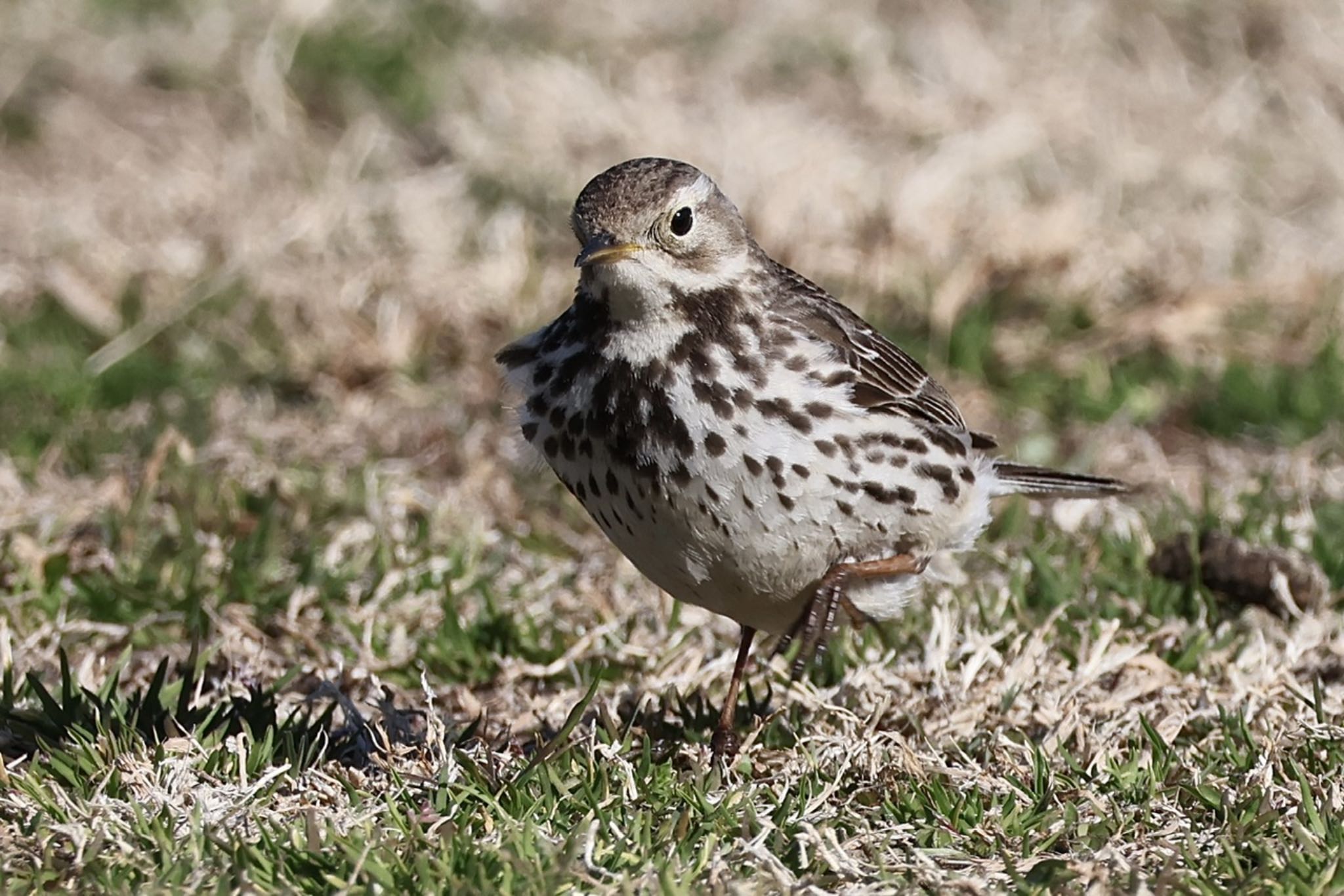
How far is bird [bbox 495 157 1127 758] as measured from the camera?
4.68 meters

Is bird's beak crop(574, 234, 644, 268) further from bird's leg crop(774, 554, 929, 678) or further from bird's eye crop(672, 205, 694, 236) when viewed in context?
bird's leg crop(774, 554, 929, 678)

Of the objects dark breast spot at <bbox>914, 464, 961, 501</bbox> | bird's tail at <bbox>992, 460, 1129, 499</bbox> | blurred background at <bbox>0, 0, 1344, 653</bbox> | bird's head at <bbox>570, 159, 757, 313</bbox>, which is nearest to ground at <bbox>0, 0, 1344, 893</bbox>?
blurred background at <bbox>0, 0, 1344, 653</bbox>

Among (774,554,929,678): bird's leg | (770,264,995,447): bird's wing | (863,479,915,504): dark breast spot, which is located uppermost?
(770,264,995,447): bird's wing

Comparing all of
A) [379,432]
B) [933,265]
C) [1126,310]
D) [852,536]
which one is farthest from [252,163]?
[852,536]

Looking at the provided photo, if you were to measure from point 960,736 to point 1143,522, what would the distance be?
1681mm

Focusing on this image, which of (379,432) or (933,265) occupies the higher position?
(933,265)

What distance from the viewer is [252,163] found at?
10.0 metres

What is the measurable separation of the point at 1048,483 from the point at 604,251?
5.68 feet

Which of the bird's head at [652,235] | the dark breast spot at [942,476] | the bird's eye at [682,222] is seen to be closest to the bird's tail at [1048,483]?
the dark breast spot at [942,476]

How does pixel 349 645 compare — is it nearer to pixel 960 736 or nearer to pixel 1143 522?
pixel 960 736

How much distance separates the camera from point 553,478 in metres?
7.23

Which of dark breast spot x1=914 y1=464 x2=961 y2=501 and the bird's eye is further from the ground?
the bird's eye

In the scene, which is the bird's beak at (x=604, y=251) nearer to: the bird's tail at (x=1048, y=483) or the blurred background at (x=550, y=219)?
the bird's tail at (x=1048, y=483)

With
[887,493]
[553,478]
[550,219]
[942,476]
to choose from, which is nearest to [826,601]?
[887,493]
